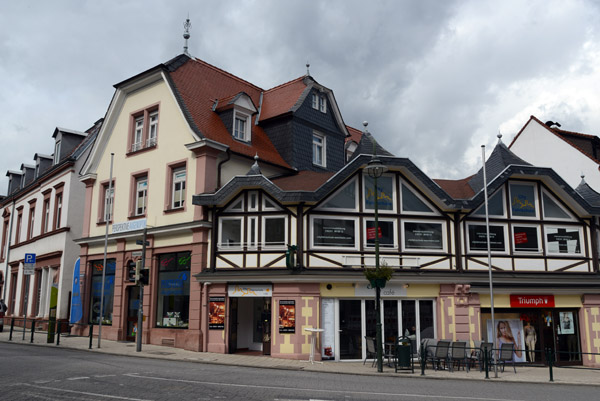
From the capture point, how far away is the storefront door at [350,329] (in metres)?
20.2

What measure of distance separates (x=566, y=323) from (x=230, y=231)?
553 inches

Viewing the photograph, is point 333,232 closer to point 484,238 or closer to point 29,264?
point 484,238

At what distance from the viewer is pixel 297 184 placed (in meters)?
22.1

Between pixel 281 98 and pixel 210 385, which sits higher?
pixel 281 98

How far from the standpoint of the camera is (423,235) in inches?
869

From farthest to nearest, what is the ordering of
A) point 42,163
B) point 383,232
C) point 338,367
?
point 42,163 → point 383,232 → point 338,367

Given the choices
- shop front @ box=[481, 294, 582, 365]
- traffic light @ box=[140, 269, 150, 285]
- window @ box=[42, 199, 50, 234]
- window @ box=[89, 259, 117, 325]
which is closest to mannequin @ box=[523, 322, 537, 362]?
shop front @ box=[481, 294, 582, 365]

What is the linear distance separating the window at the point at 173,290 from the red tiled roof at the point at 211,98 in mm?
5397

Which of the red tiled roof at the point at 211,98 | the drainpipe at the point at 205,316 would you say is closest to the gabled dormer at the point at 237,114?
the red tiled roof at the point at 211,98

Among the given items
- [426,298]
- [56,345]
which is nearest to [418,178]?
[426,298]

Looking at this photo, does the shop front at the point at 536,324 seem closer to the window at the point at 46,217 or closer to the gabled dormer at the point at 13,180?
the window at the point at 46,217

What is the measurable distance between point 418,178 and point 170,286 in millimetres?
11411

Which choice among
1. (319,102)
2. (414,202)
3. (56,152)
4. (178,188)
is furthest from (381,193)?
(56,152)

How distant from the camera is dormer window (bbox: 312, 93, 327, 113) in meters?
28.4
